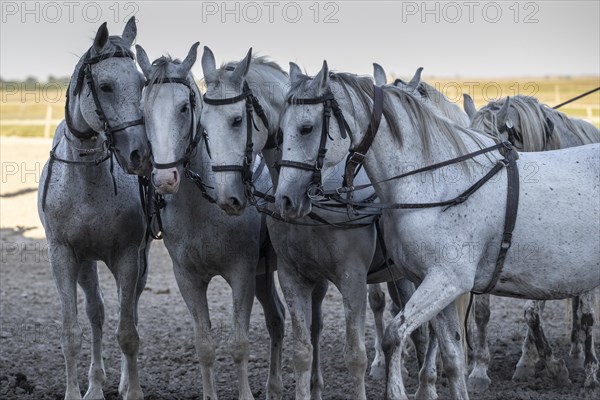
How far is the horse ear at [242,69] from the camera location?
5.74 metres

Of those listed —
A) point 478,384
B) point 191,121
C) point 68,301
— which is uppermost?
point 191,121

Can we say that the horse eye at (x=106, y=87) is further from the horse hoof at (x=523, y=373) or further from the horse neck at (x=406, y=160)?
the horse hoof at (x=523, y=373)

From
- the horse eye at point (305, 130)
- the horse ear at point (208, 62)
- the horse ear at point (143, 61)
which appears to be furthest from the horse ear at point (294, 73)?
the horse ear at point (143, 61)

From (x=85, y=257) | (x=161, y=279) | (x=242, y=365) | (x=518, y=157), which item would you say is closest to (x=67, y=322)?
(x=85, y=257)

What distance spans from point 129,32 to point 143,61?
0.30 metres

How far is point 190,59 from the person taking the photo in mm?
6102

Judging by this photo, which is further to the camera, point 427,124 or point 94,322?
point 94,322

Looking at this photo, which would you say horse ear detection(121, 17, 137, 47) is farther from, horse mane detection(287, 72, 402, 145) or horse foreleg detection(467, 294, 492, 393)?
horse foreleg detection(467, 294, 492, 393)

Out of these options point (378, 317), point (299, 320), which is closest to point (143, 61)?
point (299, 320)

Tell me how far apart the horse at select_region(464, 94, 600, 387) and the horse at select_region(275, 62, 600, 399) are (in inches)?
64.1

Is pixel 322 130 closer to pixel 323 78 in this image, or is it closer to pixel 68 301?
pixel 323 78

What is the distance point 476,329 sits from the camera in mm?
8008

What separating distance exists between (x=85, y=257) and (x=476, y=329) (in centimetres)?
345

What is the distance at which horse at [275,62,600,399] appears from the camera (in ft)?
17.6
